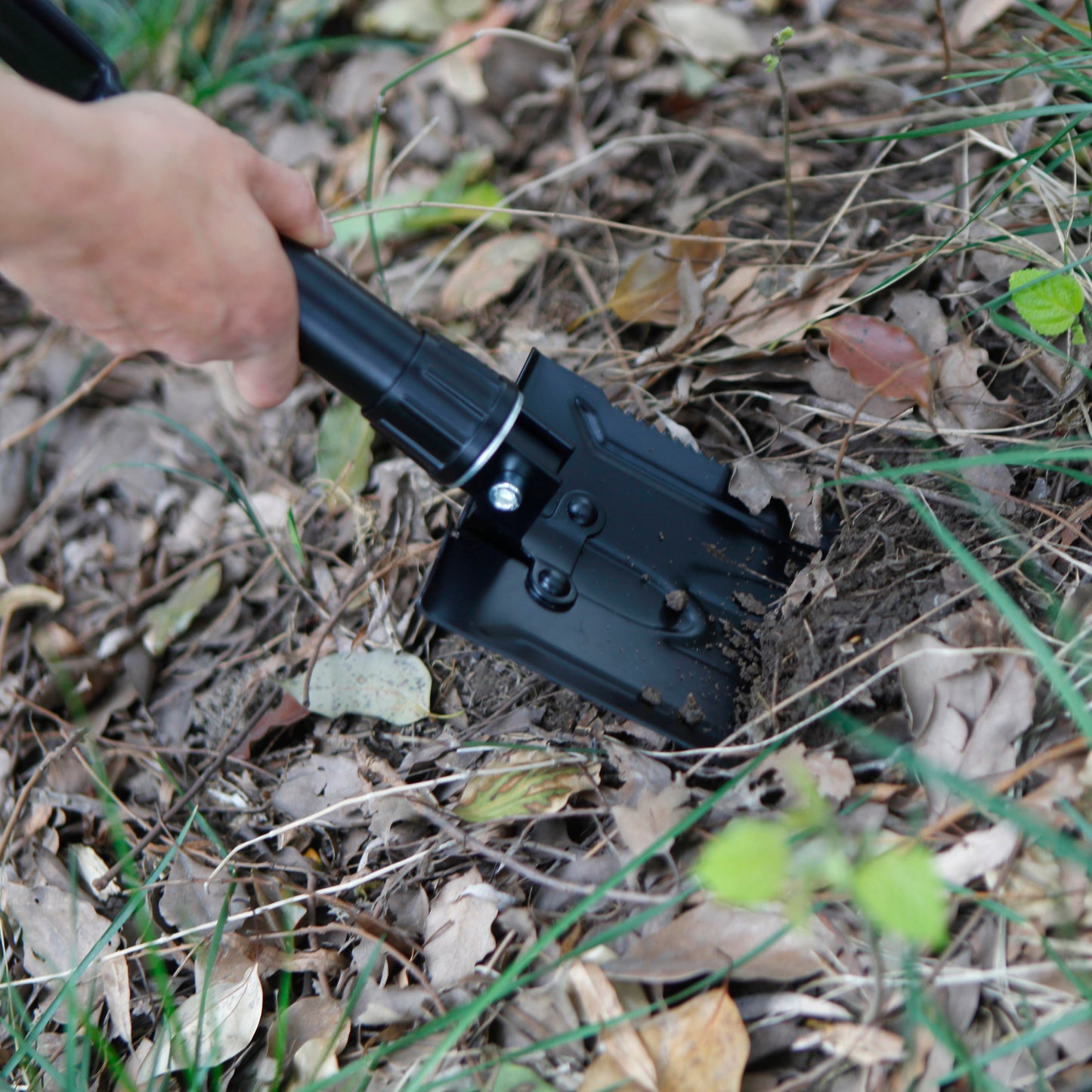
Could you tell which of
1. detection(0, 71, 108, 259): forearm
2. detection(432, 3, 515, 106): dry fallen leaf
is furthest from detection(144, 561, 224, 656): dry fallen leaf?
detection(432, 3, 515, 106): dry fallen leaf

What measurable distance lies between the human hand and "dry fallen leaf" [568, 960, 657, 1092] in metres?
0.82

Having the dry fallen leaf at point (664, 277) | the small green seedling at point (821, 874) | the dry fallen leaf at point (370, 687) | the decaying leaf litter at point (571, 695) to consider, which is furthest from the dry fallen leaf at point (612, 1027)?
the dry fallen leaf at point (664, 277)

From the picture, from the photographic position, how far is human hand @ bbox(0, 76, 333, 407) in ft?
2.86

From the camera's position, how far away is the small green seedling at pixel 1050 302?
3.64ft

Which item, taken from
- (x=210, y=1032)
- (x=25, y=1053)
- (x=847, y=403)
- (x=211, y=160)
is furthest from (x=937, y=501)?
(x=25, y=1053)

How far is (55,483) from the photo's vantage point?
1872mm

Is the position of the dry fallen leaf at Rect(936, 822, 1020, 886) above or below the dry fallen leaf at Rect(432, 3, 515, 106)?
below

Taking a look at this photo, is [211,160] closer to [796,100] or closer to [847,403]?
[847,403]

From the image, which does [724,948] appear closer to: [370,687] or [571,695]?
[571,695]

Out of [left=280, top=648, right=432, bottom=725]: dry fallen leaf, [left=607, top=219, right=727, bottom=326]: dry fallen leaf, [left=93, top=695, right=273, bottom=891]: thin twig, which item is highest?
[left=607, top=219, right=727, bottom=326]: dry fallen leaf

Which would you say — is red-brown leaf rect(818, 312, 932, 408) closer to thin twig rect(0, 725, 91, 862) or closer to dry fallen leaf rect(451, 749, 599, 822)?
dry fallen leaf rect(451, 749, 599, 822)

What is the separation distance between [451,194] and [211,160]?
1011mm

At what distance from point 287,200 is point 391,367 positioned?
0.80 feet

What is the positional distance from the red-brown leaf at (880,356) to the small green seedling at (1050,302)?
0.60ft
